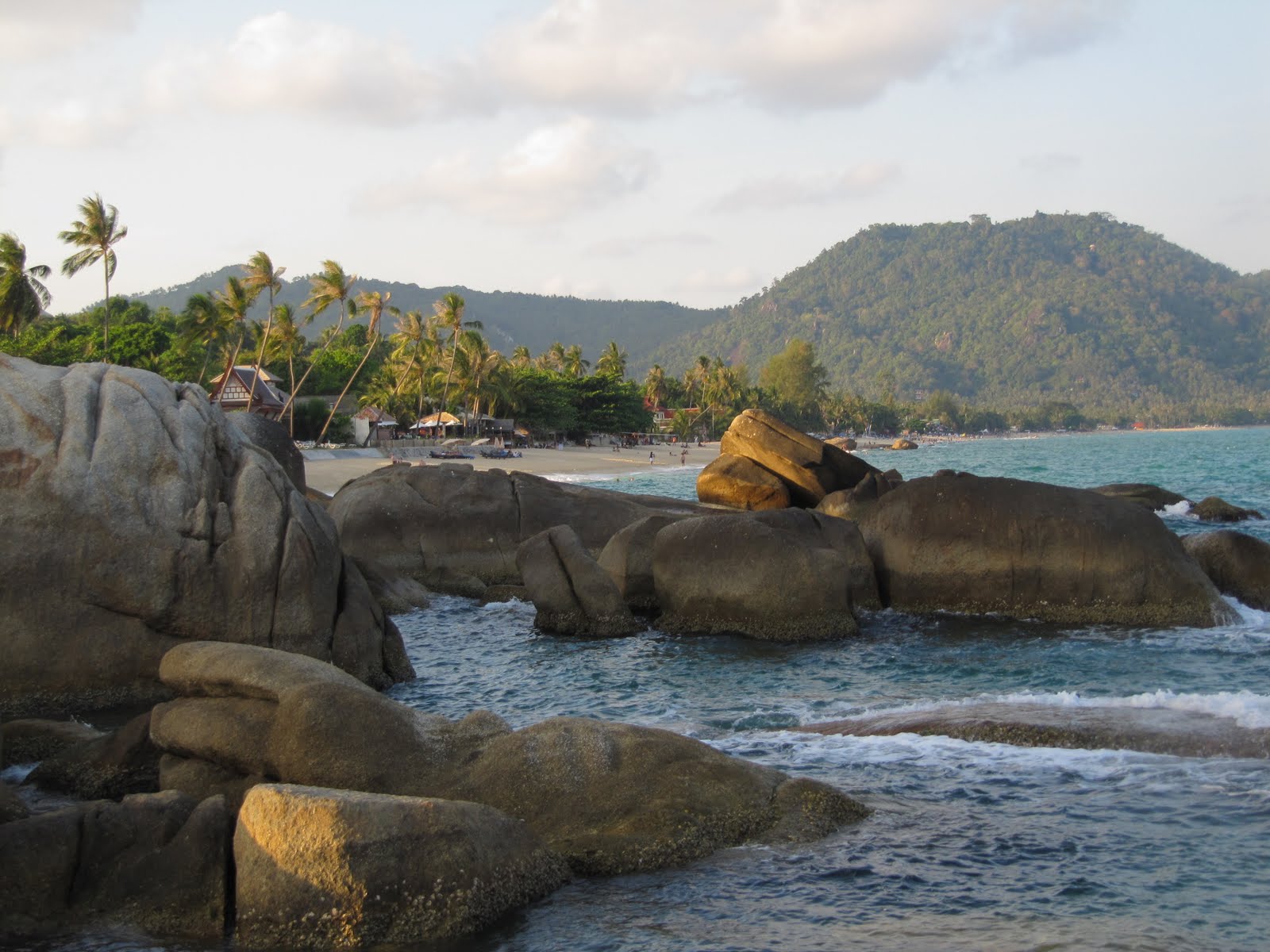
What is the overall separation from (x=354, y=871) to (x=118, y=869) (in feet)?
5.67

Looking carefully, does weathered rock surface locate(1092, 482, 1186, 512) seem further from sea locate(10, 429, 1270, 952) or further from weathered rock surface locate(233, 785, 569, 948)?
weathered rock surface locate(233, 785, 569, 948)

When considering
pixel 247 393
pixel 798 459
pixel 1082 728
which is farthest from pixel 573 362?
pixel 1082 728

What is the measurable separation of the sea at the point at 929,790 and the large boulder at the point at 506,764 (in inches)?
12.2

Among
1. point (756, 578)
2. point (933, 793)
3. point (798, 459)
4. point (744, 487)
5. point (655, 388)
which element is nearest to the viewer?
point (933, 793)

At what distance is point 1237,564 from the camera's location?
1923cm

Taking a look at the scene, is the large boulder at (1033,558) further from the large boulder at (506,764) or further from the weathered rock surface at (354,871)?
the weathered rock surface at (354,871)

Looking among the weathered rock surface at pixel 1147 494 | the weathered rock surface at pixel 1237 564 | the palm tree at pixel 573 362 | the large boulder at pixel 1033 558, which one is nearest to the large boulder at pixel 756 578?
the large boulder at pixel 1033 558

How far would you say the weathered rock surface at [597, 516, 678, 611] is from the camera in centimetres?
1967

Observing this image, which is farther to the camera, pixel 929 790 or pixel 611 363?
pixel 611 363

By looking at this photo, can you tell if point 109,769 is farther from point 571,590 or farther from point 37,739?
point 571,590

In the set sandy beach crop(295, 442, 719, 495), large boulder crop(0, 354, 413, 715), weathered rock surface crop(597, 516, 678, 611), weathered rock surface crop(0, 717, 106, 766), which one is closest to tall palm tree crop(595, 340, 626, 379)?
sandy beach crop(295, 442, 719, 495)

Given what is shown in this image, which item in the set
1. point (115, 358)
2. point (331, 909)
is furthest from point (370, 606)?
point (115, 358)

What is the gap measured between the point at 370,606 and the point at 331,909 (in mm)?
7827

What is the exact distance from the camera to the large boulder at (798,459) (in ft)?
88.8
